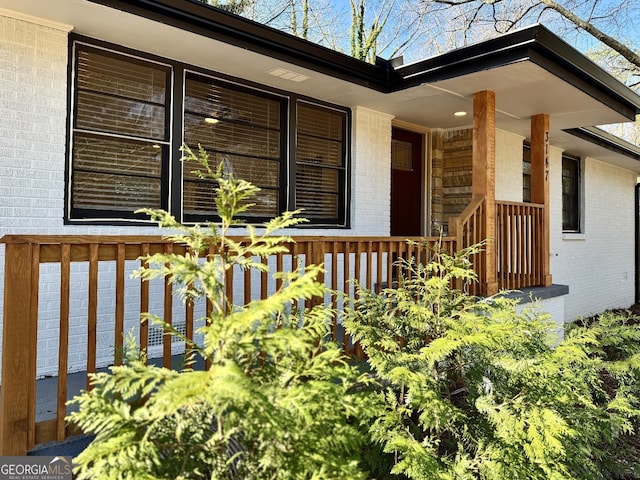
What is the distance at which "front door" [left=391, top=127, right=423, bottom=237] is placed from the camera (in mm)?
6074

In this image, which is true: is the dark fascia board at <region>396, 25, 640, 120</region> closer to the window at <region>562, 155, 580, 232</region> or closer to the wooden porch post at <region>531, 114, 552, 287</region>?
the wooden porch post at <region>531, 114, 552, 287</region>

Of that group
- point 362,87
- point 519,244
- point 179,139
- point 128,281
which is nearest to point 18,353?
point 128,281

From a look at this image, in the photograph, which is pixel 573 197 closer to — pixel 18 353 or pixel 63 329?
pixel 63 329

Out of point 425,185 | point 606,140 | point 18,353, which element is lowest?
point 18,353

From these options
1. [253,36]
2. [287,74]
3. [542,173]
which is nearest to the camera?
[253,36]

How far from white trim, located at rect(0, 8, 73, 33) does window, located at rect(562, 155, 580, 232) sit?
783cm

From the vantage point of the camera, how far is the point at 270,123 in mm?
4559

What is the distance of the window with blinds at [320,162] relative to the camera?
15.8 feet

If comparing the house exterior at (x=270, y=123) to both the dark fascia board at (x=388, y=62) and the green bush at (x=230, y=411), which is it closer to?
the dark fascia board at (x=388, y=62)

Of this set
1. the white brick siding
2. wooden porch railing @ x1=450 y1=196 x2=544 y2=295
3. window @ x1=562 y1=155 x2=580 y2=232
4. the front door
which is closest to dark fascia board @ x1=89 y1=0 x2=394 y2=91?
wooden porch railing @ x1=450 y1=196 x2=544 y2=295

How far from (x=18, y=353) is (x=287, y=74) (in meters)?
3.08

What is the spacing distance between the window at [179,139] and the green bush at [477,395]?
2.04 meters

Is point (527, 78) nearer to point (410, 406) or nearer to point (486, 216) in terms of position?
point (486, 216)

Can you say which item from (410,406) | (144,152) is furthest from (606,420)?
(144,152)
